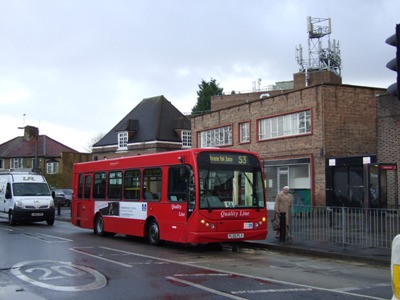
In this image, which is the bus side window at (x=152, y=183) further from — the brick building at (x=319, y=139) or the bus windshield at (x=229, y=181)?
the brick building at (x=319, y=139)

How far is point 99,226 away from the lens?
59.4ft

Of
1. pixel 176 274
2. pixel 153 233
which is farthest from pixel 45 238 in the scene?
pixel 176 274

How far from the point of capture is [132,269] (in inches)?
394

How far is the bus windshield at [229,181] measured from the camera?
12984 mm

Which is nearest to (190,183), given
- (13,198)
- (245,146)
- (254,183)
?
(254,183)

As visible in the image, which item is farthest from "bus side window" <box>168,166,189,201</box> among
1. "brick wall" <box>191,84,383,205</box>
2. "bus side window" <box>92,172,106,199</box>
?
"brick wall" <box>191,84,383,205</box>

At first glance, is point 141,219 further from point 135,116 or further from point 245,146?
point 135,116

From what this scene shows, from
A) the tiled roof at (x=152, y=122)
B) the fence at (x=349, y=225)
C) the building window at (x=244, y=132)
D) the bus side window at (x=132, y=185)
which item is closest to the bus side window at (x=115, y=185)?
the bus side window at (x=132, y=185)

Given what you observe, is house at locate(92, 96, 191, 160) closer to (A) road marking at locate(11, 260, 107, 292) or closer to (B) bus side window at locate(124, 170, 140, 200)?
(B) bus side window at locate(124, 170, 140, 200)

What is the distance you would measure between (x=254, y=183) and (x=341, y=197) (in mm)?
12453

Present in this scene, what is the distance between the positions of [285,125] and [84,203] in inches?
568

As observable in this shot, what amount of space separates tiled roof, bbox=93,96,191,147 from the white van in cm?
2467

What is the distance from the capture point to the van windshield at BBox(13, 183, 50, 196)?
23.2 metres

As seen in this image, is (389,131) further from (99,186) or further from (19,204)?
(19,204)
